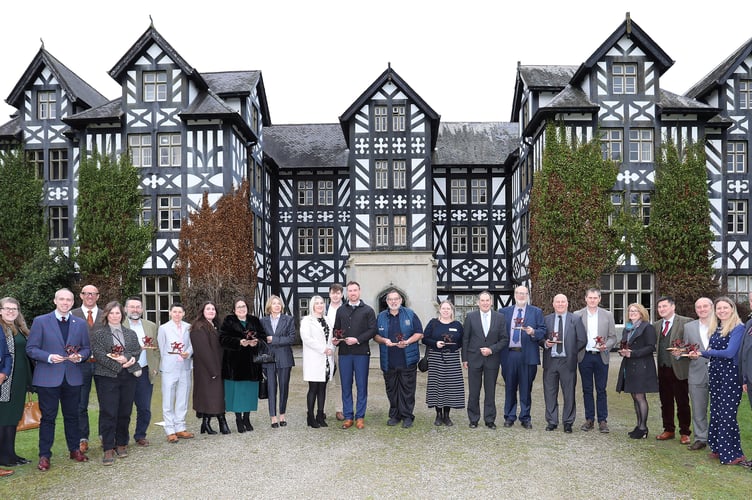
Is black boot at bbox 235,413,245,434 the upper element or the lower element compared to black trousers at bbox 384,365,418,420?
lower

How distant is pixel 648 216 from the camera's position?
1998 cm

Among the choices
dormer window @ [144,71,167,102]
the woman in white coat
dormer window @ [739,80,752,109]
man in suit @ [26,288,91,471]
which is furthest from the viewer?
dormer window @ [739,80,752,109]

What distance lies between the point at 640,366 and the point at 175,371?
635cm

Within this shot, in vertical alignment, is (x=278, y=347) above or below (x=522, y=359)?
above

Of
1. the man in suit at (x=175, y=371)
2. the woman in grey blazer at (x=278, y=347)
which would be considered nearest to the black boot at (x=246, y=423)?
the woman in grey blazer at (x=278, y=347)

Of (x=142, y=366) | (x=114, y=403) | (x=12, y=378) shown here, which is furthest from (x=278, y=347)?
(x=12, y=378)

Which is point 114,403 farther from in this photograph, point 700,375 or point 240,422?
point 700,375

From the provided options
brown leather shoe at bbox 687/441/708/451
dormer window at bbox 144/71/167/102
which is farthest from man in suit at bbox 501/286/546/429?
dormer window at bbox 144/71/167/102

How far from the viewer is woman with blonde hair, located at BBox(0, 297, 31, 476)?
6582 mm

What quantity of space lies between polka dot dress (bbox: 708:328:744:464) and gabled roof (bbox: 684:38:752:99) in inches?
673

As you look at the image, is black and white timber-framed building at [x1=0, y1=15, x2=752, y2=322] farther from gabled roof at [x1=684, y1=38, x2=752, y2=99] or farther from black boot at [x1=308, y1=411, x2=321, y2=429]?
black boot at [x1=308, y1=411, x2=321, y2=429]

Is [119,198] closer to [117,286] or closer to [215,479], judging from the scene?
[117,286]

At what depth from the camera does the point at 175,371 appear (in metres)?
8.10

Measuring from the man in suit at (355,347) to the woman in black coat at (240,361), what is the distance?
1188mm
